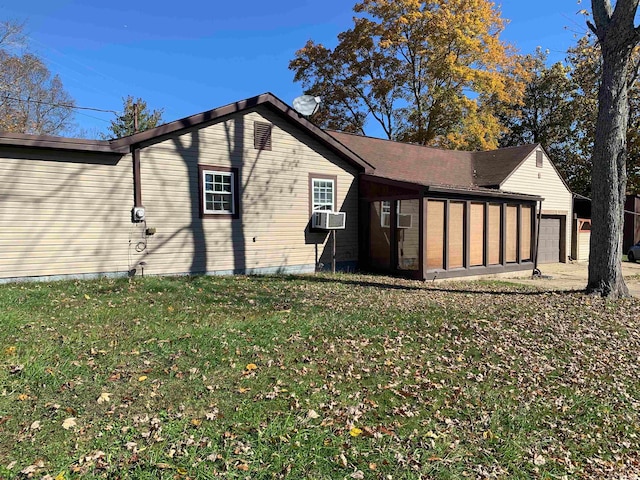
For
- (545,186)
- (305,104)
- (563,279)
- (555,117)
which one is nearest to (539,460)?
(305,104)

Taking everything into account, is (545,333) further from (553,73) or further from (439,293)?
(553,73)

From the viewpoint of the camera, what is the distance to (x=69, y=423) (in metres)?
3.23

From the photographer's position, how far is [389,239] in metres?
12.1

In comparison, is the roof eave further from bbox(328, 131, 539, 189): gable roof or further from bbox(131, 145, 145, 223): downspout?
bbox(328, 131, 539, 189): gable roof

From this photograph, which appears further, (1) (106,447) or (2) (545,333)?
(2) (545,333)

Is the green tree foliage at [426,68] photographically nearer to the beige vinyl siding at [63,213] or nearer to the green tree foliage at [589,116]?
the green tree foliage at [589,116]

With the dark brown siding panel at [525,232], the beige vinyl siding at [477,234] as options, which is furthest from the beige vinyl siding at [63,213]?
the dark brown siding panel at [525,232]

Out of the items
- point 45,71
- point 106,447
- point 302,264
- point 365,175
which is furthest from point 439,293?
point 45,71

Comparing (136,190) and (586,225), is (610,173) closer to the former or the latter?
(136,190)

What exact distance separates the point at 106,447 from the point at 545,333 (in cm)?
585

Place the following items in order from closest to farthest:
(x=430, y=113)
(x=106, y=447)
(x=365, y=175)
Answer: (x=106, y=447), (x=365, y=175), (x=430, y=113)

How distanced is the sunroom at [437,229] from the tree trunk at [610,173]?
11.2 ft

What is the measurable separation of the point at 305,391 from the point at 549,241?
18196 millimetres

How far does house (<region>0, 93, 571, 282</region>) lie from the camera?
862 centimetres
